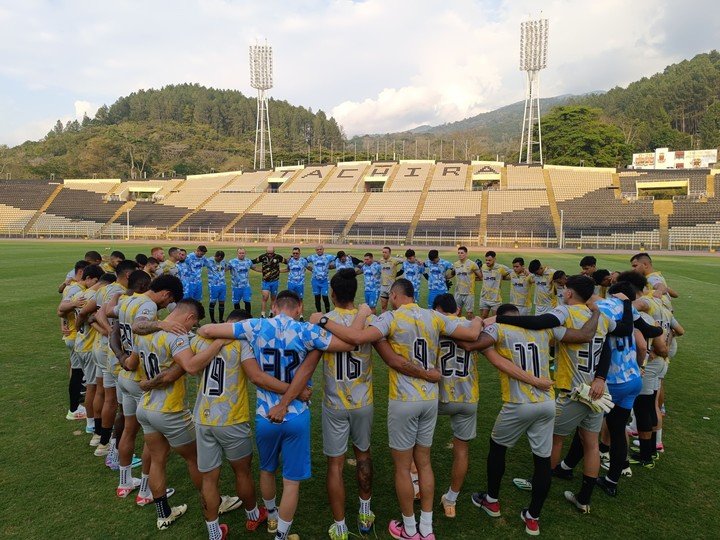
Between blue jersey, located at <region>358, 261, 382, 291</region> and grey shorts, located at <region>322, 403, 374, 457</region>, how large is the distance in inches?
356

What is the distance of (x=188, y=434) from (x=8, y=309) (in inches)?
523

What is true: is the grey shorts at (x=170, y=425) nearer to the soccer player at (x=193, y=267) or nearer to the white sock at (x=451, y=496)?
the white sock at (x=451, y=496)

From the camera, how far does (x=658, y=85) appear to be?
108 meters

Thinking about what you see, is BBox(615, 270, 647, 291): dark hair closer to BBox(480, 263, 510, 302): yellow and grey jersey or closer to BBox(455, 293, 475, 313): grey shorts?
BBox(480, 263, 510, 302): yellow and grey jersey

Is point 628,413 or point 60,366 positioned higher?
point 628,413

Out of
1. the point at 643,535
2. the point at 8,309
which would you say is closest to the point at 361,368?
the point at 643,535

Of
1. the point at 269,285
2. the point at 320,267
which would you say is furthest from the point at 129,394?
the point at 320,267

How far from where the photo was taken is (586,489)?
14.4ft

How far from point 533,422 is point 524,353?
67 cm

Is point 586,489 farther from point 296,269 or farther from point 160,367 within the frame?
point 296,269

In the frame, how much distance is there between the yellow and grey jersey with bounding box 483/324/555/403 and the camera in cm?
403

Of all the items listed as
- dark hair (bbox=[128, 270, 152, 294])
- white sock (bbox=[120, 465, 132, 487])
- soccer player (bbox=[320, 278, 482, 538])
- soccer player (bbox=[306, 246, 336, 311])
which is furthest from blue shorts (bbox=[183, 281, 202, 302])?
soccer player (bbox=[320, 278, 482, 538])

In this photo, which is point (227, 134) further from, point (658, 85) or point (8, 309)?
point (8, 309)

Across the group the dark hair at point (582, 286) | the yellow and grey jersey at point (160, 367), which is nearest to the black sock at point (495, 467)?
the dark hair at point (582, 286)
